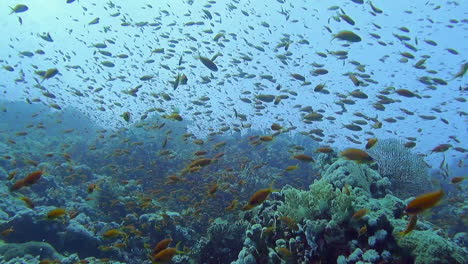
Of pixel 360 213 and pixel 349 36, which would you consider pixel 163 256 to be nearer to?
pixel 360 213

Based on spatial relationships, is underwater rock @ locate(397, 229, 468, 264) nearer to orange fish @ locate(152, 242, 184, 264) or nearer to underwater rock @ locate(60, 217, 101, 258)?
orange fish @ locate(152, 242, 184, 264)

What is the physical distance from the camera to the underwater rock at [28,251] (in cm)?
670

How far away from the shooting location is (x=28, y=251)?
6.89 m

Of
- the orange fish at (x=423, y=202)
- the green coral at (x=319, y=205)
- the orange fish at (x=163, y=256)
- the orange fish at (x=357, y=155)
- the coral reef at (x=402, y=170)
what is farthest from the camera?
the coral reef at (x=402, y=170)

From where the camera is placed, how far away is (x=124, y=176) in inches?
599

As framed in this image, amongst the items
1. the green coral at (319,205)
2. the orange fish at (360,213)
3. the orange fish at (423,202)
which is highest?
the orange fish at (423,202)

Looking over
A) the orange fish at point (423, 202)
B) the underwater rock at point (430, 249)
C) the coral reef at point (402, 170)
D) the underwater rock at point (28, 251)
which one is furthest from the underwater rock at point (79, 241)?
the coral reef at point (402, 170)

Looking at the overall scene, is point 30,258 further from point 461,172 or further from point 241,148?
point 461,172

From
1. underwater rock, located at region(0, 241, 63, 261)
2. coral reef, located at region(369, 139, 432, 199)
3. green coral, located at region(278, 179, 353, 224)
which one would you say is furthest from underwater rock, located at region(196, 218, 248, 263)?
coral reef, located at region(369, 139, 432, 199)

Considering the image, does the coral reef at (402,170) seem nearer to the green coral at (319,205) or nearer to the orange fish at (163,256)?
the green coral at (319,205)

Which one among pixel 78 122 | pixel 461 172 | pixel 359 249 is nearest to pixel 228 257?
pixel 359 249

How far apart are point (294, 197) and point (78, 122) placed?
→ 3634 cm

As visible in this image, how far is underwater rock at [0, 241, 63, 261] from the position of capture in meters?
6.70

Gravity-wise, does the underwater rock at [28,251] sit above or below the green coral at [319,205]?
below
